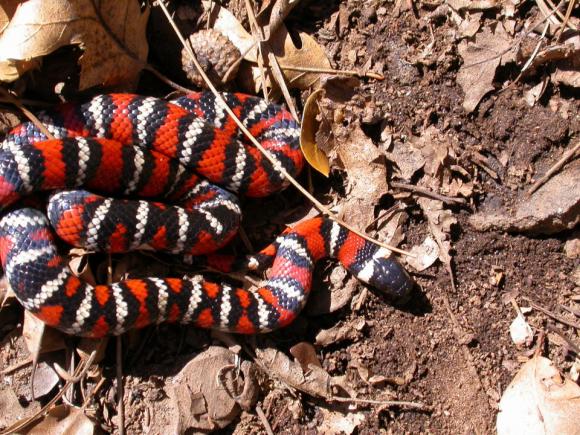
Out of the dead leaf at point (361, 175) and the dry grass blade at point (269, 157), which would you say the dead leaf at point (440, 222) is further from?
the dead leaf at point (361, 175)

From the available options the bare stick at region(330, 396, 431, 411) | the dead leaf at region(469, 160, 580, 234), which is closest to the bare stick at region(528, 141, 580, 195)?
the dead leaf at region(469, 160, 580, 234)

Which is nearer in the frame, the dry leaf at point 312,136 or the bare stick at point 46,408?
the bare stick at point 46,408

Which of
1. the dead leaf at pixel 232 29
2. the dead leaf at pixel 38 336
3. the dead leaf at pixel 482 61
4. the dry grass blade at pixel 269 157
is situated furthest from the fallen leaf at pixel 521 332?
the dead leaf at pixel 38 336

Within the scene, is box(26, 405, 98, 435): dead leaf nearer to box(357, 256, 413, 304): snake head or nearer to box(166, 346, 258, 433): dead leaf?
box(166, 346, 258, 433): dead leaf

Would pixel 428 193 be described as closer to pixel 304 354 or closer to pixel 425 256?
pixel 425 256

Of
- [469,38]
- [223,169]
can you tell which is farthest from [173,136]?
[469,38]

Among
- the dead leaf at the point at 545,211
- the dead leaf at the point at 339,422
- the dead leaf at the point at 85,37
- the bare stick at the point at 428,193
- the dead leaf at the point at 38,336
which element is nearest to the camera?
the dead leaf at the point at 85,37

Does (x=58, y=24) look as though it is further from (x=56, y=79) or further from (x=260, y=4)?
(x=260, y=4)
